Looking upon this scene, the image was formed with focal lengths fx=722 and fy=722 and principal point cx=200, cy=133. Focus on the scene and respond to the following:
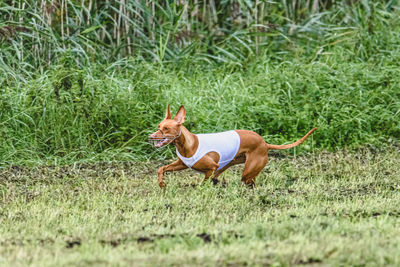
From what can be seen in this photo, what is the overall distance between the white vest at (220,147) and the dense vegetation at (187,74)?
6.26 feet

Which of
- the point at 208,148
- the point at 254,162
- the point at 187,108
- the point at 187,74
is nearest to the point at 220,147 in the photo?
the point at 208,148

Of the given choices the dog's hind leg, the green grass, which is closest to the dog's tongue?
the dog's hind leg

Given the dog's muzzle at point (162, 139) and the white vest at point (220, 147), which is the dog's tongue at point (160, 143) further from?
the white vest at point (220, 147)

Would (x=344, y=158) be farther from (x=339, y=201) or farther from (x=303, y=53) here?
(x=303, y=53)

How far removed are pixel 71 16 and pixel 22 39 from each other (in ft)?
4.22

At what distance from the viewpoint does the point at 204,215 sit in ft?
16.5

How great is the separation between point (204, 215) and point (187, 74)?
5052 mm

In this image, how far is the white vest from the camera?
229 inches

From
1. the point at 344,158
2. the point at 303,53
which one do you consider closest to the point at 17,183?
the point at 344,158

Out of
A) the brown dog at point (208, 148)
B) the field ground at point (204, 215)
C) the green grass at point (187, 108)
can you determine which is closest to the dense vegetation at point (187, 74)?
the green grass at point (187, 108)

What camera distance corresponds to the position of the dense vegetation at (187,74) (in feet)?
25.8

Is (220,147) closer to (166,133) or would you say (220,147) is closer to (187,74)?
(166,133)

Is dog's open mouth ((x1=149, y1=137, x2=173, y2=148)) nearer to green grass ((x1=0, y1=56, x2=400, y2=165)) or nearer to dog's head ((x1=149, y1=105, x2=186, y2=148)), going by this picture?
dog's head ((x1=149, y1=105, x2=186, y2=148))


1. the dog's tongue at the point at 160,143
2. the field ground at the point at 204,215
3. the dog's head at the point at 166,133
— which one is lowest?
the field ground at the point at 204,215
